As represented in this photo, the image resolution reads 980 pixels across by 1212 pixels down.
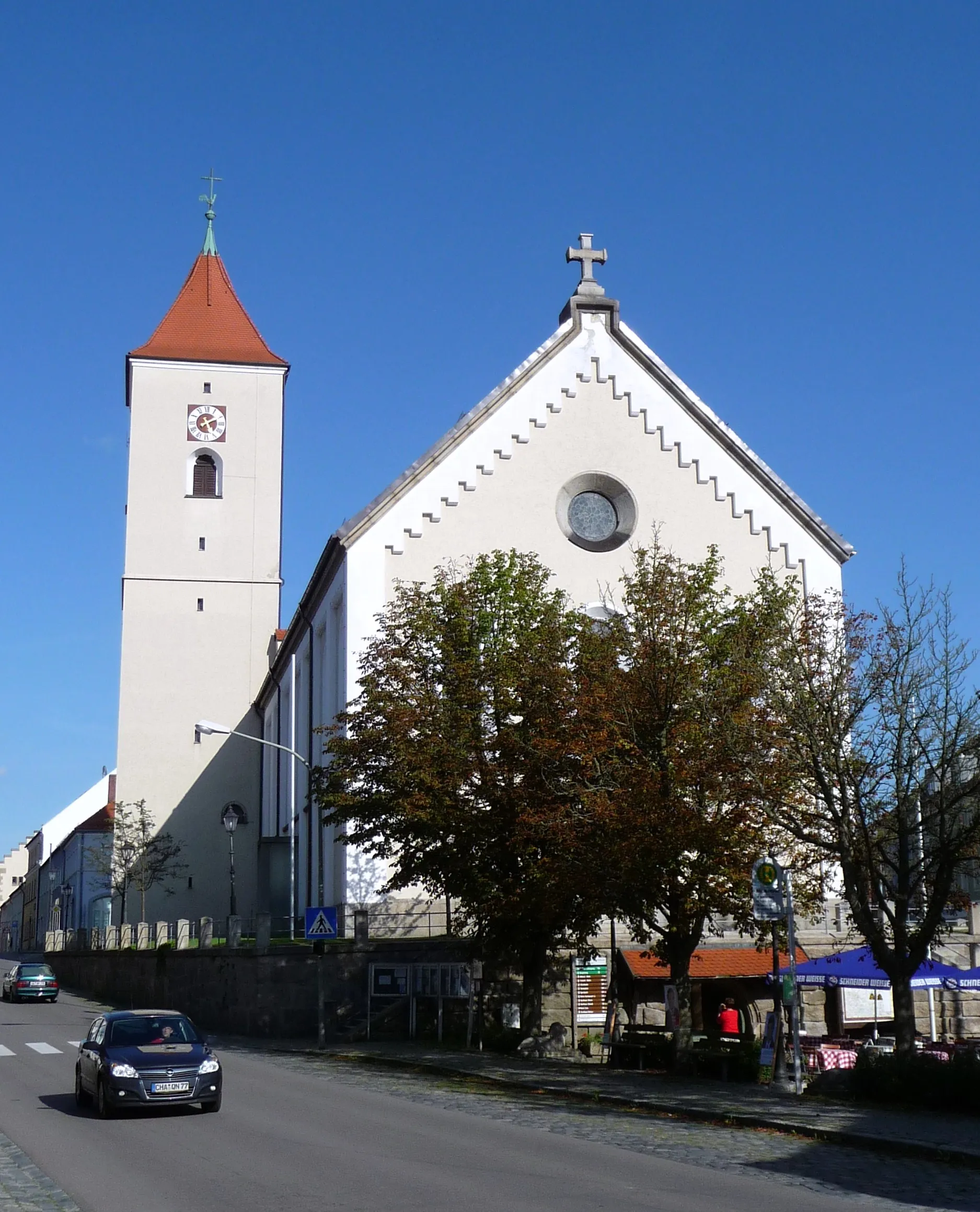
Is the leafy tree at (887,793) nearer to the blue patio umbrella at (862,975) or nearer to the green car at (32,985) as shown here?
the blue patio umbrella at (862,975)

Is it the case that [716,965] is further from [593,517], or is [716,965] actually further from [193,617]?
[193,617]

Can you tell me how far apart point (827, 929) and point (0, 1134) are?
22.7 m

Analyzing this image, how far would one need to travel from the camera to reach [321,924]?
29.5 m

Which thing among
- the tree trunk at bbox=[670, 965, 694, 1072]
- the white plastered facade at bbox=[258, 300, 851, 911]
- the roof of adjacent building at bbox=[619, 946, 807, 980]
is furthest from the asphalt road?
the white plastered facade at bbox=[258, 300, 851, 911]

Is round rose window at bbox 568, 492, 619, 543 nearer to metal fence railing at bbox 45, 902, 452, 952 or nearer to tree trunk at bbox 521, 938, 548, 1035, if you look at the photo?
metal fence railing at bbox 45, 902, 452, 952

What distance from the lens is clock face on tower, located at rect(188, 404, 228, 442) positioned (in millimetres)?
63844

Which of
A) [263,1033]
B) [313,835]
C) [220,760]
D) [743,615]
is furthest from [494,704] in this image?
[220,760]

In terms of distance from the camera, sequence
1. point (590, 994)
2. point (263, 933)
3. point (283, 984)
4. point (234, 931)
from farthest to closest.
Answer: point (234, 931) → point (263, 933) → point (283, 984) → point (590, 994)

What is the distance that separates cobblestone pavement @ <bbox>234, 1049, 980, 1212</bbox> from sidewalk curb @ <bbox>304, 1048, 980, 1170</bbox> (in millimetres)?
139

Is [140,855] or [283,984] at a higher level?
[140,855]

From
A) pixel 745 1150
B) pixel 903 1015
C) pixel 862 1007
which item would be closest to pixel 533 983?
pixel 862 1007

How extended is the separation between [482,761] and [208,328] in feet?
150

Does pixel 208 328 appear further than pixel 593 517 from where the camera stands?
Yes

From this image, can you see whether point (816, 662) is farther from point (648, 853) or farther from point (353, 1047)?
point (353, 1047)
